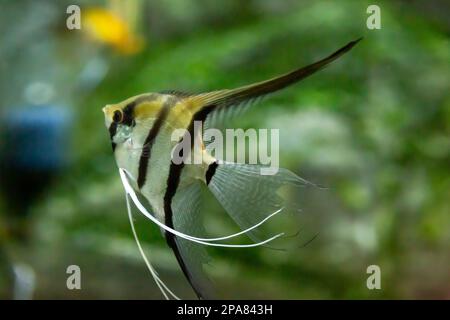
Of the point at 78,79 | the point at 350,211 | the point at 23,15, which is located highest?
the point at 23,15

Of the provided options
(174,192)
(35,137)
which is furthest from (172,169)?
(35,137)

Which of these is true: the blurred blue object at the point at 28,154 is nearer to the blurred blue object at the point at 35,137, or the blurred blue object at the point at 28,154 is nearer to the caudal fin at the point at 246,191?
the blurred blue object at the point at 35,137

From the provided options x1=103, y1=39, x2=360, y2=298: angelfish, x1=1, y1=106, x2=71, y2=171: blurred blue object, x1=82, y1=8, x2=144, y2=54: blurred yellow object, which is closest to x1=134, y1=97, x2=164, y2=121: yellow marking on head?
x1=103, y1=39, x2=360, y2=298: angelfish

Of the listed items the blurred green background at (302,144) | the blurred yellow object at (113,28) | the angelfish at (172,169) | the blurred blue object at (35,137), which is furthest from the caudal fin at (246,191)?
the blurred blue object at (35,137)

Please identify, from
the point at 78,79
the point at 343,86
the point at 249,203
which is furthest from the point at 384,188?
the point at 249,203

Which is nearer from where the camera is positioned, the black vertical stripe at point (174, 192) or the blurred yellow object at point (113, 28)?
the black vertical stripe at point (174, 192)

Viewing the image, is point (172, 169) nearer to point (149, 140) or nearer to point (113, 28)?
point (149, 140)
